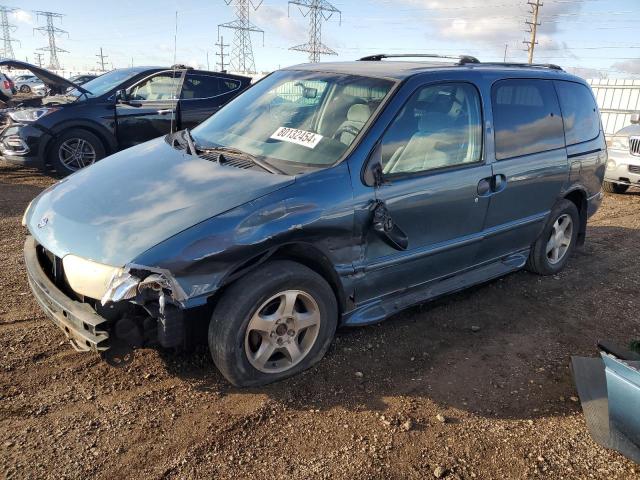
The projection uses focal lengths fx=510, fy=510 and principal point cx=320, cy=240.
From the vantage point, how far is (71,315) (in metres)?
2.54

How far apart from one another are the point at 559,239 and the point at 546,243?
0.25 meters

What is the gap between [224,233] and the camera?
2.56m

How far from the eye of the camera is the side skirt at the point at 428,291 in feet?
10.5

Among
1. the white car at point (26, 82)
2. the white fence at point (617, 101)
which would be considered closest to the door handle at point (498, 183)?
the white fence at point (617, 101)

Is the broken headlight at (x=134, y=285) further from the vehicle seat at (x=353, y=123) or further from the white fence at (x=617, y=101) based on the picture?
the white fence at (x=617, y=101)

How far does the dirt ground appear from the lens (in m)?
2.36

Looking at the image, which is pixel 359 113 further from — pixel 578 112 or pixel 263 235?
pixel 578 112

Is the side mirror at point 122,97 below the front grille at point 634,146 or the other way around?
the other way around

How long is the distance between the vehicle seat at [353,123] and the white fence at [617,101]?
55.9 ft

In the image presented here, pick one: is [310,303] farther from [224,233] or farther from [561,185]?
[561,185]

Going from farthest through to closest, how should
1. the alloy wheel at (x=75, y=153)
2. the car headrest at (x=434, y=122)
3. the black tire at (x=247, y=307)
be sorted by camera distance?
the alloy wheel at (x=75, y=153), the car headrest at (x=434, y=122), the black tire at (x=247, y=307)

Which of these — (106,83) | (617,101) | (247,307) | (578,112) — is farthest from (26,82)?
(247,307)

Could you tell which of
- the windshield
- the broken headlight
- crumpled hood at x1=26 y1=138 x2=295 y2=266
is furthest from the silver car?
the broken headlight

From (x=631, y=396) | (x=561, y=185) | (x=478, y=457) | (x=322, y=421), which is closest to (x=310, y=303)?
(x=322, y=421)
